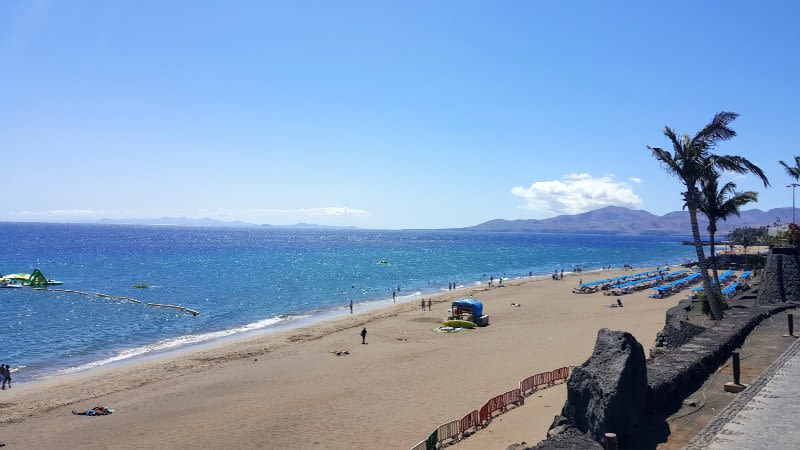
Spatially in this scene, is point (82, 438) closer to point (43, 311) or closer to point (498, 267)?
point (43, 311)

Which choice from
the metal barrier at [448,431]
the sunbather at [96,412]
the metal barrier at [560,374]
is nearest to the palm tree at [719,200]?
the metal barrier at [560,374]

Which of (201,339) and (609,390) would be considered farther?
(201,339)

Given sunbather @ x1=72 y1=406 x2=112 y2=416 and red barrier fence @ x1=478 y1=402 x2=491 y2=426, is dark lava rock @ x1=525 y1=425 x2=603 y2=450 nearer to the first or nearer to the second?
red barrier fence @ x1=478 y1=402 x2=491 y2=426

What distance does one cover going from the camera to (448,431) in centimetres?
1512

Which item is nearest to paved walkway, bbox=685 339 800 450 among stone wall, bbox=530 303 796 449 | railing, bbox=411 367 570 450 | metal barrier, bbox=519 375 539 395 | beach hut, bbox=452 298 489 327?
stone wall, bbox=530 303 796 449

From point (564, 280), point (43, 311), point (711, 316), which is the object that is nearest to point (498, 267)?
point (564, 280)

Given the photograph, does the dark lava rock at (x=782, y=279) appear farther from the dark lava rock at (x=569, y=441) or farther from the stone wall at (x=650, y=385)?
the dark lava rock at (x=569, y=441)

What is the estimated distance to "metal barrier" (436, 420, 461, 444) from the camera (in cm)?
1484

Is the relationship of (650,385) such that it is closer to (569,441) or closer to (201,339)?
(569,441)

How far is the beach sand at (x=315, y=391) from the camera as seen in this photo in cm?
1703

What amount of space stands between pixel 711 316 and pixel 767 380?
11.0 m

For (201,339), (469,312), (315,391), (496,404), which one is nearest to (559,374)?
(496,404)

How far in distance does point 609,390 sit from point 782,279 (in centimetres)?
1825

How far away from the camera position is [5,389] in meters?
24.2
